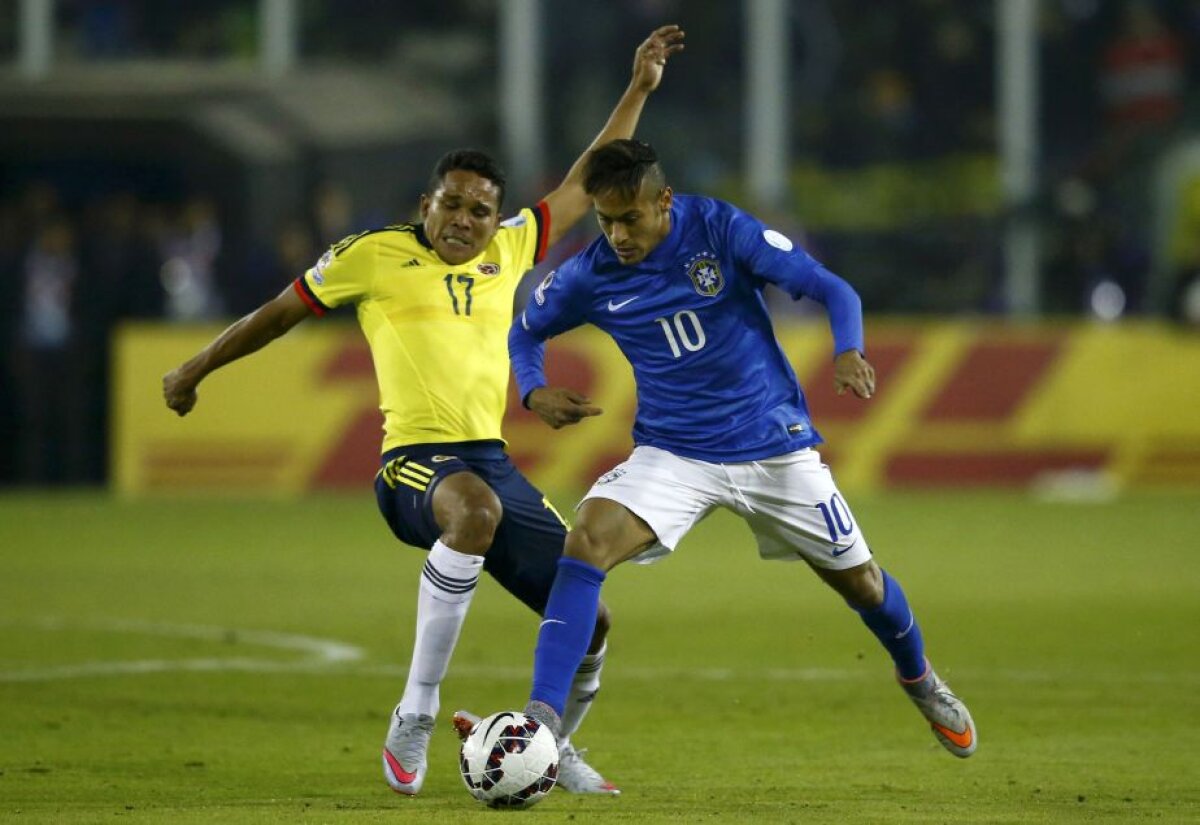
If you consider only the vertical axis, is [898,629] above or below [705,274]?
below

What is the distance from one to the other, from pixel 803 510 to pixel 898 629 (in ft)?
1.98

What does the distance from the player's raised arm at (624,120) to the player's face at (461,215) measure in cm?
46

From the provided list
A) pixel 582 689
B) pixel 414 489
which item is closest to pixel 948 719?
pixel 582 689

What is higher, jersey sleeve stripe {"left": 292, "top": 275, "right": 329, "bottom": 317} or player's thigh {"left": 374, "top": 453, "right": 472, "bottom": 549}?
jersey sleeve stripe {"left": 292, "top": 275, "right": 329, "bottom": 317}

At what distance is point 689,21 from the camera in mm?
23172

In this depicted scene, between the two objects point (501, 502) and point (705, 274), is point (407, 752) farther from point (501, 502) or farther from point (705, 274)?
point (705, 274)

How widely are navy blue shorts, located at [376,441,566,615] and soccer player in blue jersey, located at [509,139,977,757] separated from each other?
0.26m

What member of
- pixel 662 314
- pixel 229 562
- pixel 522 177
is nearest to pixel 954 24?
pixel 522 177

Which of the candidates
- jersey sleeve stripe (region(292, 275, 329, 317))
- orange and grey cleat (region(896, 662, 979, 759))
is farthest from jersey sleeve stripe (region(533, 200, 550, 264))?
orange and grey cleat (region(896, 662, 979, 759))

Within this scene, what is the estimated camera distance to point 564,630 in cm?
659

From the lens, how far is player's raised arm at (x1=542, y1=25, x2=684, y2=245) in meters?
7.84

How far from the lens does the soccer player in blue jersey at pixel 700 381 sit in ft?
22.6

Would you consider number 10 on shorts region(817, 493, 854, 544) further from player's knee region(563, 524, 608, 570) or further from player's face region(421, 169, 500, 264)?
player's face region(421, 169, 500, 264)

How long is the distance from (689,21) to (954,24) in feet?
8.93
